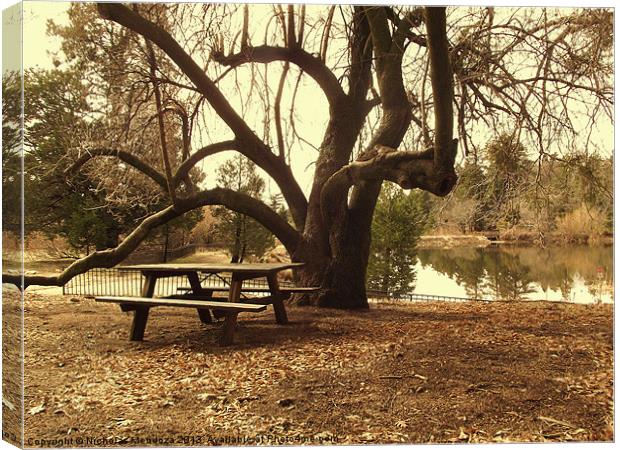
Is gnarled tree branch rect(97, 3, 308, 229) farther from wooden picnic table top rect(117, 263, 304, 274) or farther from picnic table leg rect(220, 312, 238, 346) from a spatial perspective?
picnic table leg rect(220, 312, 238, 346)

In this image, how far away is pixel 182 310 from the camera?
16.1 feet

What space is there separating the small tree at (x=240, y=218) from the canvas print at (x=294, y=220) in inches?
0.9

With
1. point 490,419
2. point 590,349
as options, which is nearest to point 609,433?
point 590,349

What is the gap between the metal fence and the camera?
4.44 metres

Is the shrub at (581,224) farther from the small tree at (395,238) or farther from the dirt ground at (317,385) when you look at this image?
the small tree at (395,238)

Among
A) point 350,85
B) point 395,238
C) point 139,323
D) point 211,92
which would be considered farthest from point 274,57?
point 139,323

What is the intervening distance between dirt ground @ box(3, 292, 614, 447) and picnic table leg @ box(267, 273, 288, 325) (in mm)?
637

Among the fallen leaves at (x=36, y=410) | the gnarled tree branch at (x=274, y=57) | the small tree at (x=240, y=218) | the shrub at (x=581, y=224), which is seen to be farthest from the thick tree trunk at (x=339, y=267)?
the fallen leaves at (x=36, y=410)

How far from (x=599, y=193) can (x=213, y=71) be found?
345 cm

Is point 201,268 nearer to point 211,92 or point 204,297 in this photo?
point 204,297

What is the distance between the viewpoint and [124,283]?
4.76 m

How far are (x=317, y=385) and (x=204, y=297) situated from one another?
70.5 inches

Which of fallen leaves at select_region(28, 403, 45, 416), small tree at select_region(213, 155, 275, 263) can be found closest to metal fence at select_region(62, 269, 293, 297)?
small tree at select_region(213, 155, 275, 263)

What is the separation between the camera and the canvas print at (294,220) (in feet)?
12.0
